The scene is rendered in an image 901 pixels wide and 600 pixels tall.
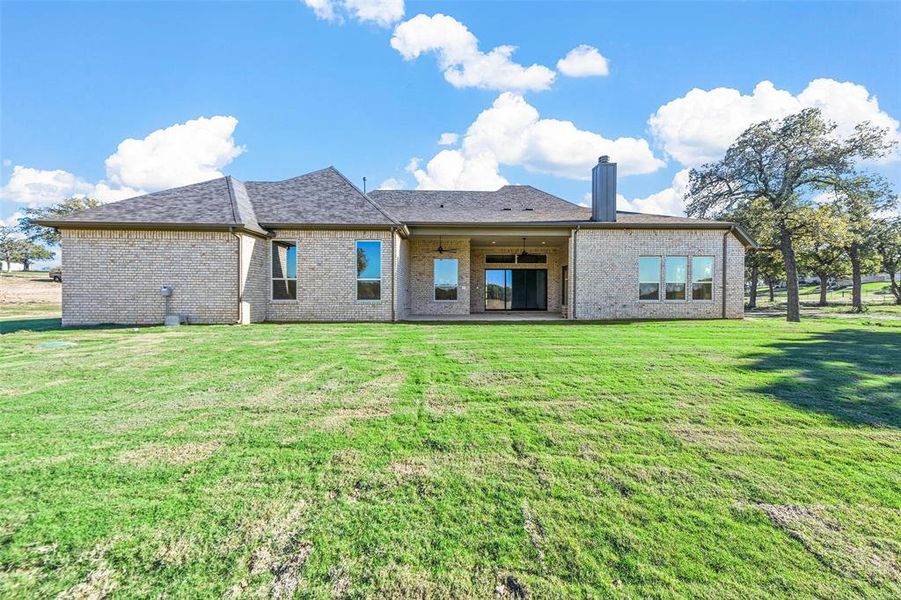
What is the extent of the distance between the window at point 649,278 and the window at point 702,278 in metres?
1.30

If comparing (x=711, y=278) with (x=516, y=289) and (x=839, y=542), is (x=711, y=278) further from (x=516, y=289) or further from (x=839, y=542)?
(x=839, y=542)

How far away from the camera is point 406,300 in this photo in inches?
592

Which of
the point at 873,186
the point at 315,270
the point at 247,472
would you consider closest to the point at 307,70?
the point at 315,270

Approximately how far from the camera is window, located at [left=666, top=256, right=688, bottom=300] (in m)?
13.8

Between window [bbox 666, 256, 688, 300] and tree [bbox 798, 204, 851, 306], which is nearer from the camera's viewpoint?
window [bbox 666, 256, 688, 300]

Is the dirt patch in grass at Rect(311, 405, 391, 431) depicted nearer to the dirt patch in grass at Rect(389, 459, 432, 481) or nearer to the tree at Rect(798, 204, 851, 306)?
the dirt patch in grass at Rect(389, 459, 432, 481)

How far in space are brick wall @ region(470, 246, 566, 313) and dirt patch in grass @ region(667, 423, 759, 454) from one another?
45.2 ft

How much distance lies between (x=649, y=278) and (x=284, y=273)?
12.4 m

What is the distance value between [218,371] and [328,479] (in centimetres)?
389

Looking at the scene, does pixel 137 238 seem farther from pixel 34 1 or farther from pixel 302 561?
pixel 302 561

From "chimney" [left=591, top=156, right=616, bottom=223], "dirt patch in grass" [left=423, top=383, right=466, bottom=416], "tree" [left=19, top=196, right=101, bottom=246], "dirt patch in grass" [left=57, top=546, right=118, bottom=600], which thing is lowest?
"dirt patch in grass" [left=57, top=546, right=118, bottom=600]

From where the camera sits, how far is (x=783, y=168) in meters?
20.0

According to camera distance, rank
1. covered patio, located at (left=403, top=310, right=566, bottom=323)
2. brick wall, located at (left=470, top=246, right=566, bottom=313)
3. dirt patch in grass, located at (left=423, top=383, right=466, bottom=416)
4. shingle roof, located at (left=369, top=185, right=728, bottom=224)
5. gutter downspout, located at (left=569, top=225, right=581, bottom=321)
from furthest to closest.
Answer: brick wall, located at (left=470, top=246, right=566, bottom=313) → shingle roof, located at (left=369, top=185, right=728, bottom=224) → gutter downspout, located at (left=569, top=225, right=581, bottom=321) → covered patio, located at (left=403, top=310, right=566, bottom=323) → dirt patch in grass, located at (left=423, top=383, right=466, bottom=416)

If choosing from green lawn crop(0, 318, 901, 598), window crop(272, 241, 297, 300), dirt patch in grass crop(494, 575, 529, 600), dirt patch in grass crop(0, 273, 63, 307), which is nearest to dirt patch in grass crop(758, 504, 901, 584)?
green lawn crop(0, 318, 901, 598)
